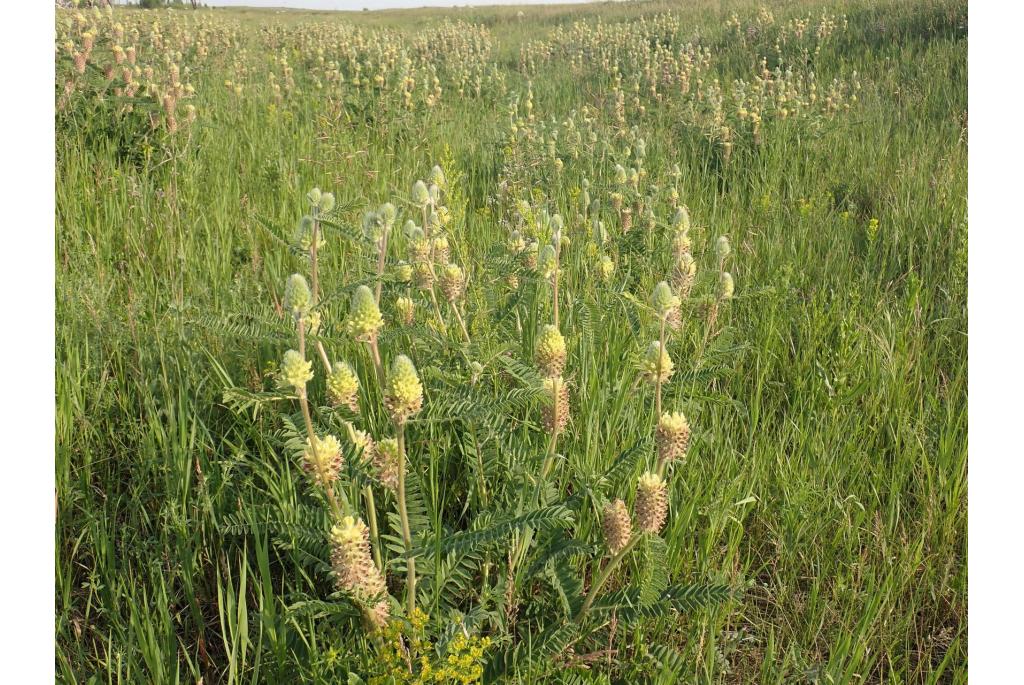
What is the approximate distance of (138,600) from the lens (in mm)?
1428

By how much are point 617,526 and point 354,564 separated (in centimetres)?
41

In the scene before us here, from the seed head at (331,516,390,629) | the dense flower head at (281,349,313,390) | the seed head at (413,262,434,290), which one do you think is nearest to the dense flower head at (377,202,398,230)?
the seed head at (413,262,434,290)

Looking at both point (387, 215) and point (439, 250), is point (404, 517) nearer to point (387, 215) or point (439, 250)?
point (387, 215)

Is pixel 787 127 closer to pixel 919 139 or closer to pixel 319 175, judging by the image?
pixel 919 139

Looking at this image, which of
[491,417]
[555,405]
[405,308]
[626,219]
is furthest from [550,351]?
[626,219]

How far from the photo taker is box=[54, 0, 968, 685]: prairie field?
1.21m

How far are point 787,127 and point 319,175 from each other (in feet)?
9.38

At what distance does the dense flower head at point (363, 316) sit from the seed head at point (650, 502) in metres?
0.46

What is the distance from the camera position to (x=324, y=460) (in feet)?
3.44

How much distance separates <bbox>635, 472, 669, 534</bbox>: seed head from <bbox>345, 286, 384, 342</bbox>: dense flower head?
0.46 meters

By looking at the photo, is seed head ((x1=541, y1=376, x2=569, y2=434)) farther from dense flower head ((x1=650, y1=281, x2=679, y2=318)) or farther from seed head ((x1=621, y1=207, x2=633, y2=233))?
seed head ((x1=621, y1=207, x2=633, y2=233))

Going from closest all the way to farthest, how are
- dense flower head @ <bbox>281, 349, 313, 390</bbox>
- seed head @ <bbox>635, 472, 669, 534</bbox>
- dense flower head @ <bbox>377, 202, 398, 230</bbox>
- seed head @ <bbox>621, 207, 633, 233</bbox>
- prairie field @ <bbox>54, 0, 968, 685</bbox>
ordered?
dense flower head @ <bbox>281, 349, 313, 390</bbox>
seed head @ <bbox>635, 472, 669, 534</bbox>
prairie field @ <bbox>54, 0, 968, 685</bbox>
dense flower head @ <bbox>377, 202, 398, 230</bbox>
seed head @ <bbox>621, 207, 633, 233</bbox>

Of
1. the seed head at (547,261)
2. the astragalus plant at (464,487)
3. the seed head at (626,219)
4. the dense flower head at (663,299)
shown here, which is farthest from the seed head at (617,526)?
the seed head at (626,219)

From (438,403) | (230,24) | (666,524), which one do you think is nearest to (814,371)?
(666,524)
